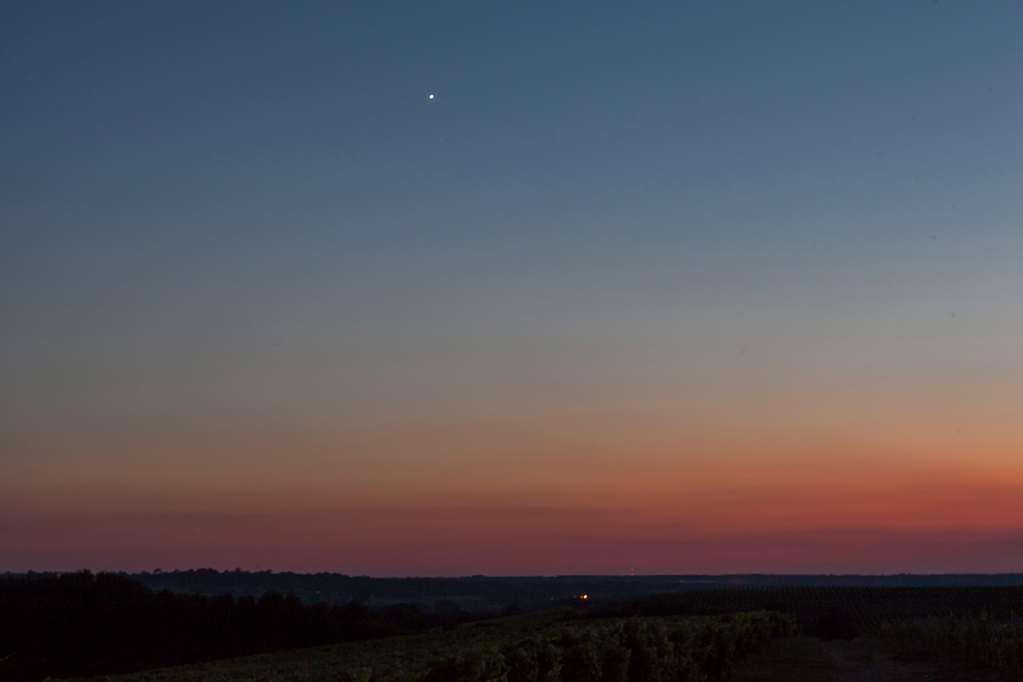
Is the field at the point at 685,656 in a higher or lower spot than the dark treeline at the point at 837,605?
lower

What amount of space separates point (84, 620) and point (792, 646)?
160 feet

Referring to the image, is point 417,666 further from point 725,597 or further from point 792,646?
point 725,597

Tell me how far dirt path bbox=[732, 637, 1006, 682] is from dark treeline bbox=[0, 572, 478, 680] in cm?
3718

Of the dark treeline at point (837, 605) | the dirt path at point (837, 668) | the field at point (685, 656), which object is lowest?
the dirt path at point (837, 668)

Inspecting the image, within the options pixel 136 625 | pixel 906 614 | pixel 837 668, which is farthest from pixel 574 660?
pixel 906 614

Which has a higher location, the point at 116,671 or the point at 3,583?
the point at 3,583

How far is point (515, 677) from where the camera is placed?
87.1ft

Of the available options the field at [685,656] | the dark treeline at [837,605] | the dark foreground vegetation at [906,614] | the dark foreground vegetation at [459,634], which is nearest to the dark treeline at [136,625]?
the dark foreground vegetation at [459,634]

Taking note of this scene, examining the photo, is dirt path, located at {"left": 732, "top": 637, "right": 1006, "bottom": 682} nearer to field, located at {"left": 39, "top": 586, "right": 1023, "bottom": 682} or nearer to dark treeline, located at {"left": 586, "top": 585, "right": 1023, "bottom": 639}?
field, located at {"left": 39, "top": 586, "right": 1023, "bottom": 682}

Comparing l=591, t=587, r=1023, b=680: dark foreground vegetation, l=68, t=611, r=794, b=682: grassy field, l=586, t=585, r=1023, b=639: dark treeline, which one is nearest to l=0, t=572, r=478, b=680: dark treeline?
l=586, t=585, r=1023, b=639: dark treeline

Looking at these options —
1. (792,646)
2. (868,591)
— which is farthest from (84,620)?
(868,591)

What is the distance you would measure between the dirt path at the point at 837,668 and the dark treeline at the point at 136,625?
1464 inches

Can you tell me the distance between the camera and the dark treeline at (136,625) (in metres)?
77.5

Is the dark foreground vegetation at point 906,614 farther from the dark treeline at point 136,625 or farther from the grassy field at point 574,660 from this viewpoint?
the dark treeline at point 136,625
